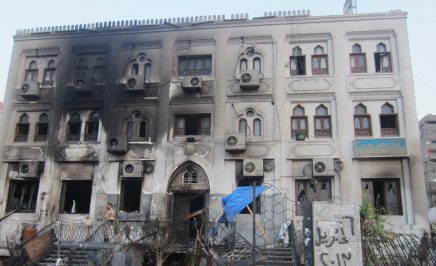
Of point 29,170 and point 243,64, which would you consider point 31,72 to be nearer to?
point 29,170

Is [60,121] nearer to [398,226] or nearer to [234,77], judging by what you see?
[234,77]

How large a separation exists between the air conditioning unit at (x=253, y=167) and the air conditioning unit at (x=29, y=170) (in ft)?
33.9

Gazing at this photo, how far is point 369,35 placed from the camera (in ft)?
63.5

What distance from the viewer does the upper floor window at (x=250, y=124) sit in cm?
1898

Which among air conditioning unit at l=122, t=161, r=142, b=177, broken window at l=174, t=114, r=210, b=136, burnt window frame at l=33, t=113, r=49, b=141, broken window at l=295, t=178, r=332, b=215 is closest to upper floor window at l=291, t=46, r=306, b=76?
broken window at l=174, t=114, r=210, b=136

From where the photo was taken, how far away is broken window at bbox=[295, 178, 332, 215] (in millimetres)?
17922

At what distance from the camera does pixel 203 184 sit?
18.8 meters

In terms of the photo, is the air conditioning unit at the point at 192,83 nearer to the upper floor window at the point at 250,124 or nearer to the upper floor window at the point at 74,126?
the upper floor window at the point at 250,124

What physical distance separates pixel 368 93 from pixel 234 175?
7311mm

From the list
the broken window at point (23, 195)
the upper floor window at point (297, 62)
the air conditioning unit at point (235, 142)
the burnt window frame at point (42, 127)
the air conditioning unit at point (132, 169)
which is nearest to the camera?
the air conditioning unit at point (235, 142)

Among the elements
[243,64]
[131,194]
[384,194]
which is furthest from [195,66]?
[384,194]

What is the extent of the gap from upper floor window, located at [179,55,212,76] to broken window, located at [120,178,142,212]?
594 cm

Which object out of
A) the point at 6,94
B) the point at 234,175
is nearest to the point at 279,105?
the point at 234,175

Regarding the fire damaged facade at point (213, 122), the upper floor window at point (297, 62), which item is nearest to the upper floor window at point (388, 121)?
the fire damaged facade at point (213, 122)
